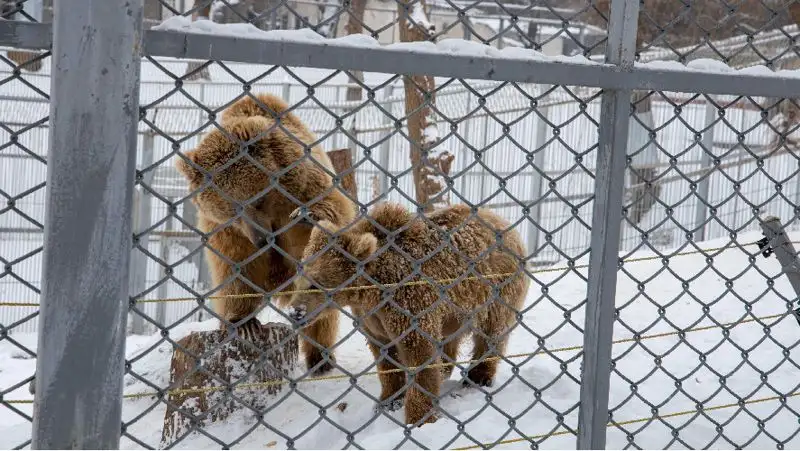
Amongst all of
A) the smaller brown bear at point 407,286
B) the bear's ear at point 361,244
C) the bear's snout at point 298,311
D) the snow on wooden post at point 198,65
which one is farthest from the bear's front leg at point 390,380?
the snow on wooden post at point 198,65

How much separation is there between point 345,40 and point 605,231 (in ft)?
3.44

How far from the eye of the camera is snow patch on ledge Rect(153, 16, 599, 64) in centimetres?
230

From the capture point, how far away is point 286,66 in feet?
7.91

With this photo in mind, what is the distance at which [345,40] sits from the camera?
2.48m

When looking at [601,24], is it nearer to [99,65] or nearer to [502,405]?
[502,405]

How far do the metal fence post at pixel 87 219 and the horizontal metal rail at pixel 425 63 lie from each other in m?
0.16

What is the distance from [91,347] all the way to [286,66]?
0.87 meters

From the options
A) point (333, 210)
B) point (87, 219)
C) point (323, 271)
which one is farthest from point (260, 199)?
point (87, 219)

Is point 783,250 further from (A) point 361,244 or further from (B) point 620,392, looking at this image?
(A) point 361,244

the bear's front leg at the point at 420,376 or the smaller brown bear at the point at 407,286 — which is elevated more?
the smaller brown bear at the point at 407,286

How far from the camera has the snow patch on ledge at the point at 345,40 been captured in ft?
7.56

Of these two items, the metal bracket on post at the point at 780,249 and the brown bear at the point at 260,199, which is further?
the brown bear at the point at 260,199

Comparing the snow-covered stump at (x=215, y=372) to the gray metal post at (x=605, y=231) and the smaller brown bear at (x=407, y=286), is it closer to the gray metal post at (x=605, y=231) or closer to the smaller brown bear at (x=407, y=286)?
the smaller brown bear at (x=407, y=286)

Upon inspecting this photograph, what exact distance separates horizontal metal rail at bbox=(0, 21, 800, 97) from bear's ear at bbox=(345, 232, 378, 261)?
176 cm
